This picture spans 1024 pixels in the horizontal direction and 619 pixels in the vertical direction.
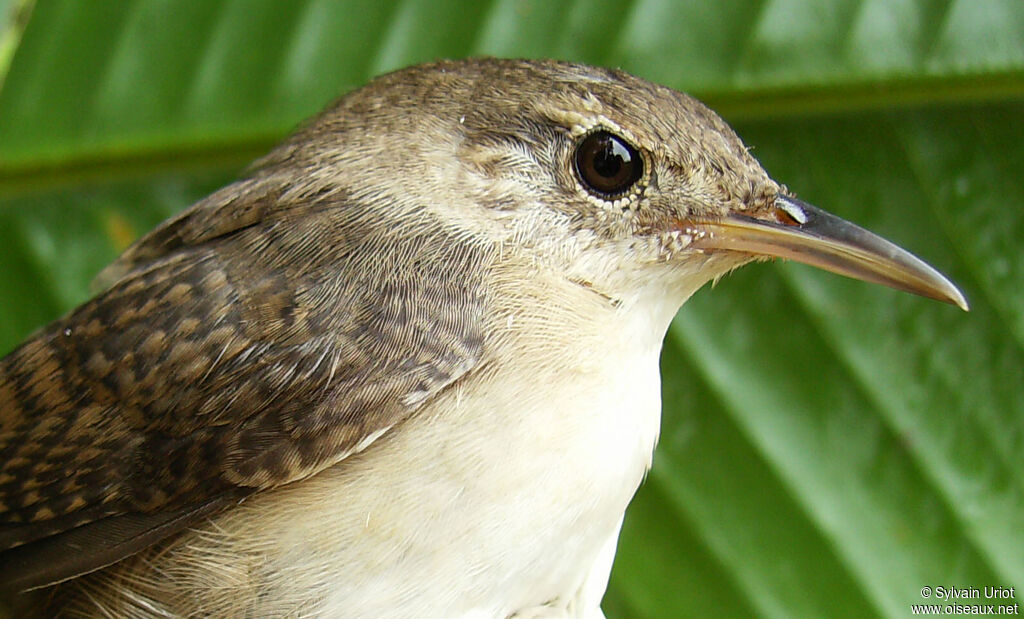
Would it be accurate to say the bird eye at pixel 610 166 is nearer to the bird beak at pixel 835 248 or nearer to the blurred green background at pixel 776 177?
the bird beak at pixel 835 248

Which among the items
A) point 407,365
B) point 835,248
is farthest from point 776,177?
point 407,365

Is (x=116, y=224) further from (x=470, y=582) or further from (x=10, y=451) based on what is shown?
(x=470, y=582)

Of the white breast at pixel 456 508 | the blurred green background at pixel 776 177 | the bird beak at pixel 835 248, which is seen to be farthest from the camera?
the blurred green background at pixel 776 177

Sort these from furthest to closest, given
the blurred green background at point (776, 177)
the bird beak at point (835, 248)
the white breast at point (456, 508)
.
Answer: the blurred green background at point (776, 177), the bird beak at point (835, 248), the white breast at point (456, 508)

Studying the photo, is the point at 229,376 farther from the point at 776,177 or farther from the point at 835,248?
the point at 776,177

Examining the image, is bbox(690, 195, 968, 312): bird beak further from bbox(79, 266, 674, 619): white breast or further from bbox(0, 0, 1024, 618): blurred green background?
bbox(0, 0, 1024, 618): blurred green background

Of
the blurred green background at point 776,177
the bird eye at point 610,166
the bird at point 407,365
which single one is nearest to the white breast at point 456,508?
the bird at point 407,365
